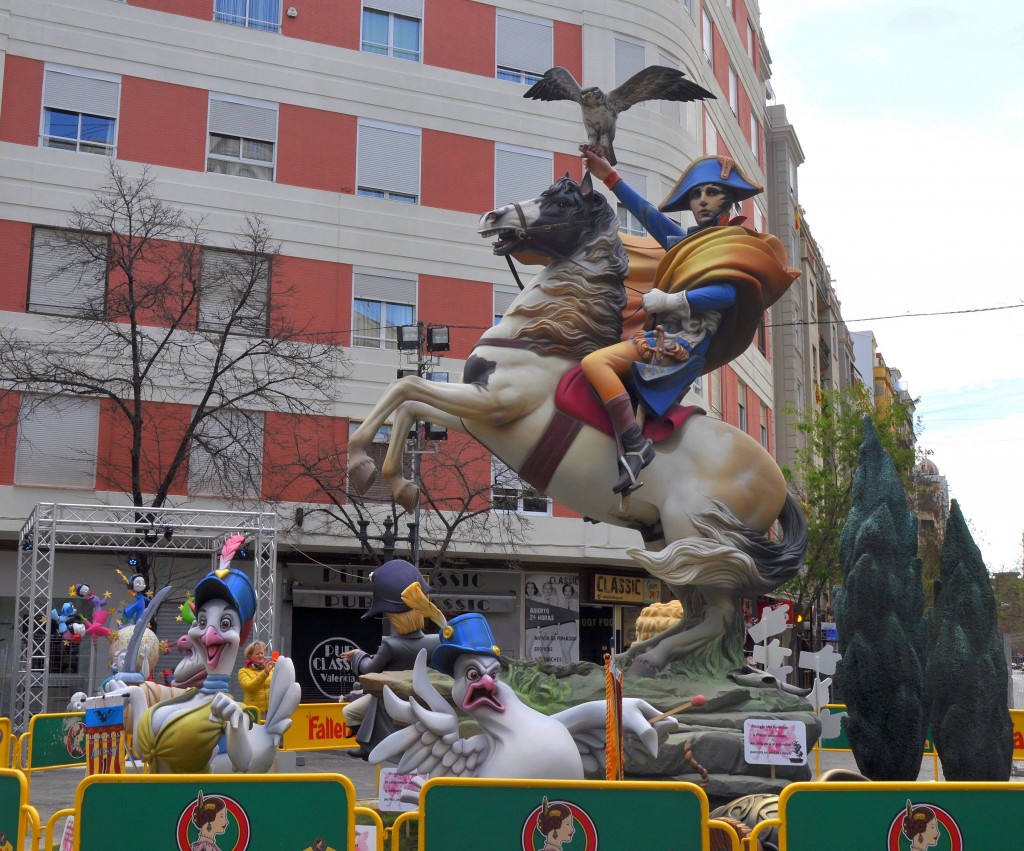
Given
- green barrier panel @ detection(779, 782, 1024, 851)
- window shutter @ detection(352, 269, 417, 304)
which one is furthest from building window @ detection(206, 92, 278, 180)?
green barrier panel @ detection(779, 782, 1024, 851)

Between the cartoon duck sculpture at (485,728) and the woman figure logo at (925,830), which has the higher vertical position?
the cartoon duck sculpture at (485,728)

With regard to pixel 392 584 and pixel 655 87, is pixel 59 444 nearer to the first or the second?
pixel 392 584

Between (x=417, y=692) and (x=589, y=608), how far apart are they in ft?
65.2

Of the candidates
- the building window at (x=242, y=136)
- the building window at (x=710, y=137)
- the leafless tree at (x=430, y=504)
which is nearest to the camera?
the leafless tree at (x=430, y=504)

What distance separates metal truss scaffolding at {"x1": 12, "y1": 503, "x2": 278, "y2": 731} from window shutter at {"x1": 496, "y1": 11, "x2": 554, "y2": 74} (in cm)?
1135

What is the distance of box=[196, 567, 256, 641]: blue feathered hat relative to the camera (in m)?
6.24

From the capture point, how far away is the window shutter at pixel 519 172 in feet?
81.7

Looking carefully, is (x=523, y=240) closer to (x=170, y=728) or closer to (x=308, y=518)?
(x=170, y=728)

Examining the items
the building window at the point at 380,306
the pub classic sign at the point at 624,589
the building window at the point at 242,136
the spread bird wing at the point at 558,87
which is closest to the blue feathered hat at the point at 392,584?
the spread bird wing at the point at 558,87

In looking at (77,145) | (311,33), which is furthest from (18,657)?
(311,33)

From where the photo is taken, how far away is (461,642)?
18.9 ft

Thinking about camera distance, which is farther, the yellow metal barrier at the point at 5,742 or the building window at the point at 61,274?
the building window at the point at 61,274

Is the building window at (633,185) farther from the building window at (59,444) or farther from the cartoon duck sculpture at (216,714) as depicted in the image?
the cartoon duck sculpture at (216,714)

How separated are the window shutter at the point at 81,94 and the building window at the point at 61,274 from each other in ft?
7.93
